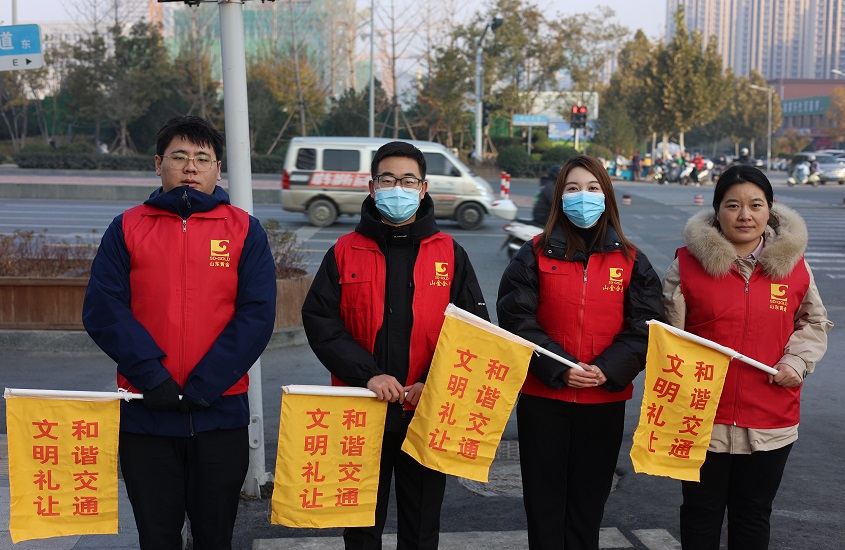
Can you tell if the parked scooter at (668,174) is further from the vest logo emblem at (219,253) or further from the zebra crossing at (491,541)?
the vest logo emblem at (219,253)

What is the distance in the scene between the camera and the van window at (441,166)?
19.0m

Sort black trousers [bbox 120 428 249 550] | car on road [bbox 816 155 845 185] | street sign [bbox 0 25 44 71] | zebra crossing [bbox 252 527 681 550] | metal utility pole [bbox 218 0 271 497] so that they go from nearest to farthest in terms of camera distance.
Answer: black trousers [bbox 120 428 249 550] < zebra crossing [bbox 252 527 681 550] < metal utility pole [bbox 218 0 271 497] < street sign [bbox 0 25 44 71] < car on road [bbox 816 155 845 185]

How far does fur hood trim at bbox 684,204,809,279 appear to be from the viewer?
3541 mm

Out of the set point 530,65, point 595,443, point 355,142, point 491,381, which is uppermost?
point 530,65

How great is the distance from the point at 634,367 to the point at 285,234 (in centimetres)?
639

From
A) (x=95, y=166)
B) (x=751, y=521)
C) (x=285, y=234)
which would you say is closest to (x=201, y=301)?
(x=751, y=521)

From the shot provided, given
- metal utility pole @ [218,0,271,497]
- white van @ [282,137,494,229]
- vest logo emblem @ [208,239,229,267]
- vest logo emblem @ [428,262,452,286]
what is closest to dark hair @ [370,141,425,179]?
vest logo emblem @ [428,262,452,286]

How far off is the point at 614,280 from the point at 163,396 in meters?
1.76

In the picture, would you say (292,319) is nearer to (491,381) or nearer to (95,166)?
(491,381)

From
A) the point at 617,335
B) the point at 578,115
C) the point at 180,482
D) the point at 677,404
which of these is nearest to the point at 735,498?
the point at 677,404

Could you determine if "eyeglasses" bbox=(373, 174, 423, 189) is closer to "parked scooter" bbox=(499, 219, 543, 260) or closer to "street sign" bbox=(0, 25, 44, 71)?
"street sign" bbox=(0, 25, 44, 71)

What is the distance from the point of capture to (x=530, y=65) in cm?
4378

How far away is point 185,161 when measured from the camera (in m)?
3.29

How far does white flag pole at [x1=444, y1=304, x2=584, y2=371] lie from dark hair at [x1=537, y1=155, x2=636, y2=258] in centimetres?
46
